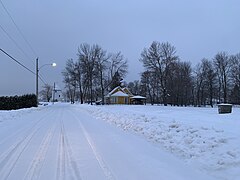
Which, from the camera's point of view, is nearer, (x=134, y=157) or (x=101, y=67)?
(x=134, y=157)

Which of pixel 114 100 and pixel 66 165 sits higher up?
pixel 114 100

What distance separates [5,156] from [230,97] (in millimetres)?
80311

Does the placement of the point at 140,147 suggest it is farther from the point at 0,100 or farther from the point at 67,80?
the point at 67,80

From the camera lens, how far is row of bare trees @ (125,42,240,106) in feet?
215

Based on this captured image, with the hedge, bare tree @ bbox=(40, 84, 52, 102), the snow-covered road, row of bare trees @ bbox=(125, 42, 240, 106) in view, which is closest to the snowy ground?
the snow-covered road

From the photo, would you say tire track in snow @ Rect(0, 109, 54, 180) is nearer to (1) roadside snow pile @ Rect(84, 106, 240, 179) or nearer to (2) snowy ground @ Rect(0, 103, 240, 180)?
(2) snowy ground @ Rect(0, 103, 240, 180)

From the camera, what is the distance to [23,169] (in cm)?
614

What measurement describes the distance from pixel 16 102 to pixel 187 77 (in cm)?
5407

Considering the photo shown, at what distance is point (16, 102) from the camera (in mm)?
44000

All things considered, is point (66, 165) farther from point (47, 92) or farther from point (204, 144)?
point (47, 92)

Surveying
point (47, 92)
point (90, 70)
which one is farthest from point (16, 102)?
point (47, 92)

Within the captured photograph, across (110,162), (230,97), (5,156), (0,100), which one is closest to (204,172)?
(110,162)

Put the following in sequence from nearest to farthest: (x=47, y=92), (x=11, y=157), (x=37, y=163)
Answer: (x=37, y=163) < (x=11, y=157) < (x=47, y=92)

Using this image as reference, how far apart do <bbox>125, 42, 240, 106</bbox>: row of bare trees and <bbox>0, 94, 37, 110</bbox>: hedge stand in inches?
1222
